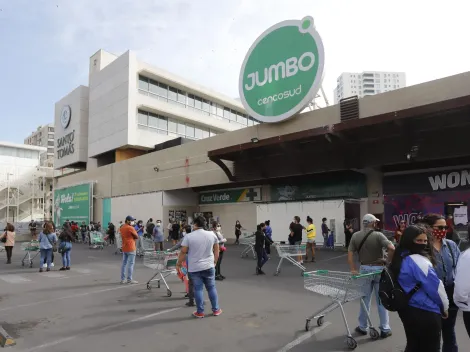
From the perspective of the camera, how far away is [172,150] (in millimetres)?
28766

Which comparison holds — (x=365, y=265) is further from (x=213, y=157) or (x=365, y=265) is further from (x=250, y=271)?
(x=213, y=157)

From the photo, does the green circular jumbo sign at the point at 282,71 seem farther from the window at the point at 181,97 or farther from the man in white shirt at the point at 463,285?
the window at the point at 181,97

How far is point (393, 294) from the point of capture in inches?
133

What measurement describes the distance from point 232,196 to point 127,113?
1407 centimetres

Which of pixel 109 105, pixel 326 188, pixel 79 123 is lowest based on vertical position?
pixel 326 188

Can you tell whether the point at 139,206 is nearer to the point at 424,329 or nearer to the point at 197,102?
the point at 197,102

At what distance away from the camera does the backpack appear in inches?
130

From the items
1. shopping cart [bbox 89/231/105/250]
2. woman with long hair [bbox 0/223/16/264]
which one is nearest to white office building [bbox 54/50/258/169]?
shopping cart [bbox 89/231/105/250]

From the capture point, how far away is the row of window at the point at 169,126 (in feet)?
116

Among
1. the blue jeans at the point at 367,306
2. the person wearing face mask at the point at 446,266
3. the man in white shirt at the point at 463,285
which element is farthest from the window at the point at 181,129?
the man in white shirt at the point at 463,285

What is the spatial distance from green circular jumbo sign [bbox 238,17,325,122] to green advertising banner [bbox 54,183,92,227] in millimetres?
23035

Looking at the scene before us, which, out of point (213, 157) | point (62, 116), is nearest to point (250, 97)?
point (213, 157)

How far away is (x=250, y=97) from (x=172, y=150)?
369 inches

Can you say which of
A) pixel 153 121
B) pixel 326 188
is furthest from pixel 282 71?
pixel 153 121
